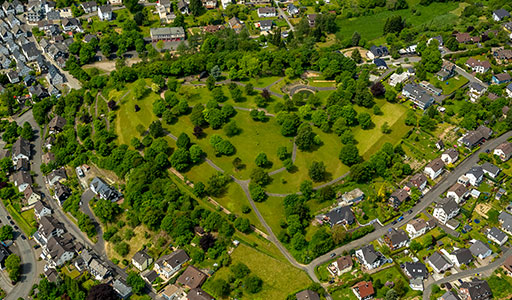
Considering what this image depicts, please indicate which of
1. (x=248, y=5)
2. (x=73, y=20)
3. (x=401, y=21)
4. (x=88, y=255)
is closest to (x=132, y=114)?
(x=88, y=255)

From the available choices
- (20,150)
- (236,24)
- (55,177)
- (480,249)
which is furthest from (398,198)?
(236,24)

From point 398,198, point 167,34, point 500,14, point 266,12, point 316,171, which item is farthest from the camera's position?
point 266,12

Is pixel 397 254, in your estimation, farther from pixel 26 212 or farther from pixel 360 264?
pixel 26 212

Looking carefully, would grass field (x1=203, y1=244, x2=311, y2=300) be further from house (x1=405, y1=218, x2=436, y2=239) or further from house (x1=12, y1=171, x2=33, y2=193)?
house (x1=12, y1=171, x2=33, y2=193)

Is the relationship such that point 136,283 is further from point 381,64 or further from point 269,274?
point 381,64

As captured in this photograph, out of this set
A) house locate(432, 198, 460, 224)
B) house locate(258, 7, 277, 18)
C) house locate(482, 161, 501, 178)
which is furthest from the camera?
house locate(258, 7, 277, 18)

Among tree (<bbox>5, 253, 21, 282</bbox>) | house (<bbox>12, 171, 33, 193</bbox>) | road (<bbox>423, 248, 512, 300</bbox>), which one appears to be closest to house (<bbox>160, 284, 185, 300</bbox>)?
tree (<bbox>5, 253, 21, 282</bbox>)
